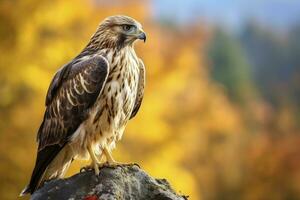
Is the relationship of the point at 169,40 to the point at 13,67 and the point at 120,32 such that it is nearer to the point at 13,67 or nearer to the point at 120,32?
the point at 13,67

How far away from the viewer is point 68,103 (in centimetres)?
765

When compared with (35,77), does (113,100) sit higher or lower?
lower

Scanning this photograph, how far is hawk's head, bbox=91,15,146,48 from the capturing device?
25.2 feet

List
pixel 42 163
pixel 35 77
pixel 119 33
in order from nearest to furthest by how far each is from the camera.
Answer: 1. pixel 42 163
2. pixel 119 33
3. pixel 35 77

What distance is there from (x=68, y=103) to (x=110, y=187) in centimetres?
95

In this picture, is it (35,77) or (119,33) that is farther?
(35,77)

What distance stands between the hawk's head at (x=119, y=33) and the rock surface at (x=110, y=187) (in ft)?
3.58

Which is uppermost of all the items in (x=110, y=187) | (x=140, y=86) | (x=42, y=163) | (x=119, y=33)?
(x=119, y=33)

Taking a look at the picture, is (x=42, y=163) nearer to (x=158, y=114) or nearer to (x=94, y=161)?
(x=94, y=161)

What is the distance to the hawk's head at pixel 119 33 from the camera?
7684 millimetres

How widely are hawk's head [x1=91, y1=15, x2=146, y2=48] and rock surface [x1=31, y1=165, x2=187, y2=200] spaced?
3.58ft

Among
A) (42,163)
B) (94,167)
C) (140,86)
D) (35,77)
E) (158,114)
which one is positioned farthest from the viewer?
(158,114)

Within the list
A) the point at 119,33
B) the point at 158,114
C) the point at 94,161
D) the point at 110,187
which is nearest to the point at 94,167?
the point at 94,161

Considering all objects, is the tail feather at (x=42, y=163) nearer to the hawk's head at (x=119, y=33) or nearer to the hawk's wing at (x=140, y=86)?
the hawk's wing at (x=140, y=86)
